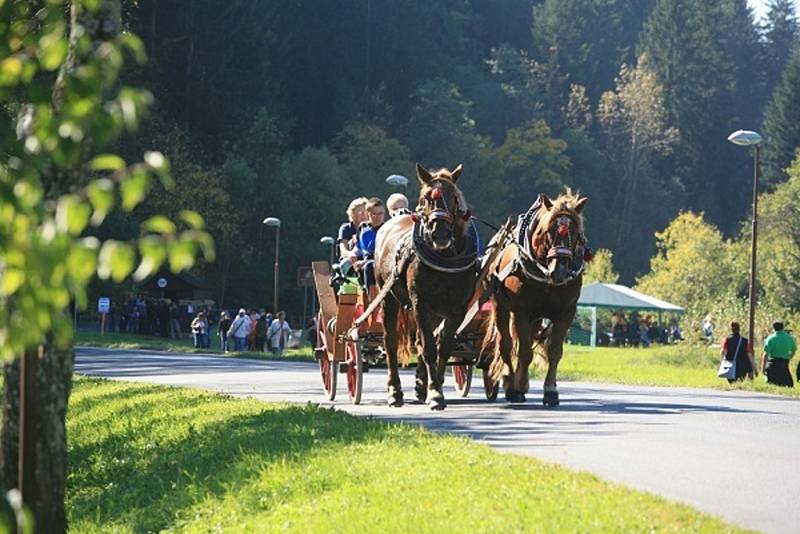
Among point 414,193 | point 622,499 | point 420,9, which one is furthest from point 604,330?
point 622,499

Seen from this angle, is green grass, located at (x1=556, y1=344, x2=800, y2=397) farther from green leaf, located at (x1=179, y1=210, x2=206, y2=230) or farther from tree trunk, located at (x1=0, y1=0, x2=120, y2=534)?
green leaf, located at (x1=179, y1=210, x2=206, y2=230)

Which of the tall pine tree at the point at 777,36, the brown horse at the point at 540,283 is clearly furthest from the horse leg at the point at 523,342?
the tall pine tree at the point at 777,36

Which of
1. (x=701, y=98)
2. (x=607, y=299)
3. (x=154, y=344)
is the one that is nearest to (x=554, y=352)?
(x=154, y=344)

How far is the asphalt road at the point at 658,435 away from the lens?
35.4 ft

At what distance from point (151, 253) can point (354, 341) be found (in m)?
14.9

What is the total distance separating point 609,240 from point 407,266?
10858cm

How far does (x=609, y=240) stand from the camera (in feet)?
413

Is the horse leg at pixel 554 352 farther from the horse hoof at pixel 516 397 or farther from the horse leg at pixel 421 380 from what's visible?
the horse leg at pixel 421 380

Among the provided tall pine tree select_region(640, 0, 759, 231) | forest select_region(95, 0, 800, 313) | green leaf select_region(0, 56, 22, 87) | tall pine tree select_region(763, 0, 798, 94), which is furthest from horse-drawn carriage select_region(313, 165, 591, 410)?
tall pine tree select_region(763, 0, 798, 94)

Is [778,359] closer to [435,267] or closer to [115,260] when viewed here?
[435,267]

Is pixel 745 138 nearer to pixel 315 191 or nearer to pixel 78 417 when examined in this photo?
pixel 78 417

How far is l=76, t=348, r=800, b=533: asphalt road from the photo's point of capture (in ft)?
35.4

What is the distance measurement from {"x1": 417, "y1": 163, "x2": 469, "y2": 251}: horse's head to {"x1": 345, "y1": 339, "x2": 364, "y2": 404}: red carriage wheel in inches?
101

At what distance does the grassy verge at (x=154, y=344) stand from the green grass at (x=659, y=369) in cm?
835
